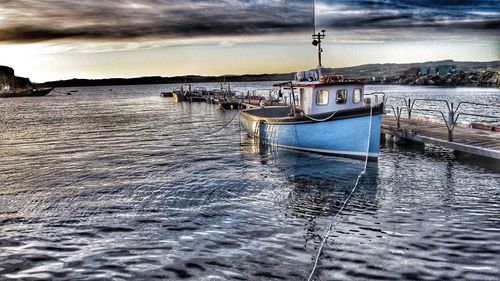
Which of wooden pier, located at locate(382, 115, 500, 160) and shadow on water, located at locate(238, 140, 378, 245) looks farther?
wooden pier, located at locate(382, 115, 500, 160)

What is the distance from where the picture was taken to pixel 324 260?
30.3 feet

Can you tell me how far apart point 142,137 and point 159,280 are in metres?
28.0

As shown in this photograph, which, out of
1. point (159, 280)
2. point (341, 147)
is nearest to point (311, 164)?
point (341, 147)

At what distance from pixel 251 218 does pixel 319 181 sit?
551cm

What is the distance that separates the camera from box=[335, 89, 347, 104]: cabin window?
22.6m

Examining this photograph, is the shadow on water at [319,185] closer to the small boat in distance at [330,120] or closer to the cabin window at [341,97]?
the small boat in distance at [330,120]

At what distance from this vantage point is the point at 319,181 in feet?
56.3

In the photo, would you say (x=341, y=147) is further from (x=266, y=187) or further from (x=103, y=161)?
(x=103, y=161)

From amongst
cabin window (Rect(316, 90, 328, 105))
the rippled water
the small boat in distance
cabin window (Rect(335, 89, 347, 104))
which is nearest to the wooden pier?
the rippled water

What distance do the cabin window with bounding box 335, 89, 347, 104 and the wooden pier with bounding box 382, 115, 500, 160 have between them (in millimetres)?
4257

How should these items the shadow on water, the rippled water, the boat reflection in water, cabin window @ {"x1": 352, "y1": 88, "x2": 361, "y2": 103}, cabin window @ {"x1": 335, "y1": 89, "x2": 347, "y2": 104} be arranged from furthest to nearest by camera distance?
cabin window @ {"x1": 352, "y1": 88, "x2": 361, "y2": 103}
cabin window @ {"x1": 335, "y1": 89, "x2": 347, "y2": 104}
the boat reflection in water
the shadow on water
the rippled water

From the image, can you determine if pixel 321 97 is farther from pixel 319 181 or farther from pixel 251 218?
pixel 251 218

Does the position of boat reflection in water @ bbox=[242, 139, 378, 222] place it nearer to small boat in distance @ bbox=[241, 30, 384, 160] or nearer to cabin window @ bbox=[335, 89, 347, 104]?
small boat in distance @ bbox=[241, 30, 384, 160]

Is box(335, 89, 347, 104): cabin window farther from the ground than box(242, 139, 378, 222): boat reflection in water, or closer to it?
farther from the ground
